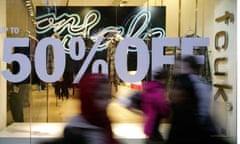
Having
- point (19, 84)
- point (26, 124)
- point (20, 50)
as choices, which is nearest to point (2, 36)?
point (20, 50)

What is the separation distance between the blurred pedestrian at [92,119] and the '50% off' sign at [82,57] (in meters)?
3.24

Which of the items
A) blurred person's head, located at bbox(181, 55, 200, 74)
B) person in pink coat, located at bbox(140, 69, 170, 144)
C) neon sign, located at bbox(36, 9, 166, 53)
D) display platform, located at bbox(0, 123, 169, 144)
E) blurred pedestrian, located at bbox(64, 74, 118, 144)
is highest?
neon sign, located at bbox(36, 9, 166, 53)

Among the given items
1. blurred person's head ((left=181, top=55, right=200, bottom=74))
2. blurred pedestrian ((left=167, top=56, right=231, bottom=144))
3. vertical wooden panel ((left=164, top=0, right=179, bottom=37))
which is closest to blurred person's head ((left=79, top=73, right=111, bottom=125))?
blurred pedestrian ((left=167, top=56, right=231, bottom=144))

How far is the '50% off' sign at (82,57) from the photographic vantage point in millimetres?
5699

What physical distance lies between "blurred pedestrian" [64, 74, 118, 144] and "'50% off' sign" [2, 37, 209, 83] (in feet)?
10.6

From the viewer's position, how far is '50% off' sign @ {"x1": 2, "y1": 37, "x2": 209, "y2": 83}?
570cm

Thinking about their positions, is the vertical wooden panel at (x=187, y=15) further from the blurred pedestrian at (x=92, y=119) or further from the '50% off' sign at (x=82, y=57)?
the blurred pedestrian at (x=92, y=119)

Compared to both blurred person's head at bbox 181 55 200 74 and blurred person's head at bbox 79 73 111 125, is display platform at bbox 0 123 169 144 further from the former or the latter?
blurred person's head at bbox 79 73 111 125

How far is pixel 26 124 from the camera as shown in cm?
680

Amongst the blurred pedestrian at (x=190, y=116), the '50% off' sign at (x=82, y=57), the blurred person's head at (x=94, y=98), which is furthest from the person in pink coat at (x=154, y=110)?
the blurred person's head at (x=94, y=98)

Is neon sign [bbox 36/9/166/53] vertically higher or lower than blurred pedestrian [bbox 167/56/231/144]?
higher

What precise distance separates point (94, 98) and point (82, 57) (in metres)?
3.81

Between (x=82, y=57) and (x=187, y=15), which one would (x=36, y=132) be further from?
(x=187, y=15)

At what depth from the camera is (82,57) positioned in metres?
6.17
